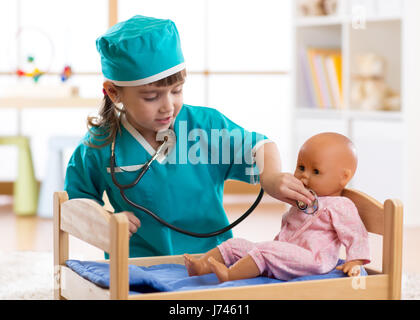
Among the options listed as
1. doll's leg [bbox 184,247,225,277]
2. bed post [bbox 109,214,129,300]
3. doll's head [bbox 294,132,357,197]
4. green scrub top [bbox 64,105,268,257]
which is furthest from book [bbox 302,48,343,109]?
bed post [bbox 109,214,129,300]

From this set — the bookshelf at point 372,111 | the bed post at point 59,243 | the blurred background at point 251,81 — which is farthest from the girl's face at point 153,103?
the bookshelf at point 372,111

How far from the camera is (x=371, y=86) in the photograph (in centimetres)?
322

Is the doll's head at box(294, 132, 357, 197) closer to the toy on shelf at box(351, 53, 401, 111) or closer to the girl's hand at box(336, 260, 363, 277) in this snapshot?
the girl's hand at box(336, 260, 363, 277)

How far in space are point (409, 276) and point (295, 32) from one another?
1.68m

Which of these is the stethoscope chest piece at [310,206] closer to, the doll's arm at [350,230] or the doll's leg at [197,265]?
the doll's arm at [350,230]

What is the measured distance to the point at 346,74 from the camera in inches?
129

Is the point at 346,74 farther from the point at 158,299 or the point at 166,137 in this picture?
the point at 158,299

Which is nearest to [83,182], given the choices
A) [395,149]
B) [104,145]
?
[104,145]

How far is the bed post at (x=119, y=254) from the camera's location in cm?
98

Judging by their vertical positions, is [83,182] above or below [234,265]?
above

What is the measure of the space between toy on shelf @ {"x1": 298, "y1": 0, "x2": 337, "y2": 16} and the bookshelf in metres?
0.03

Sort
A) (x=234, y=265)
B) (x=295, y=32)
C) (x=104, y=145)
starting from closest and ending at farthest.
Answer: (x=234, y=265) → (x=104, y=145) → (x=295, y=32)

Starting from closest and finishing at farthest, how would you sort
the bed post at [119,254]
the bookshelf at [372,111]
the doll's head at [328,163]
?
1. the bed post at [119,254]
2. the doll's head at [328,163]
3. the bookshelf at [372,111]
